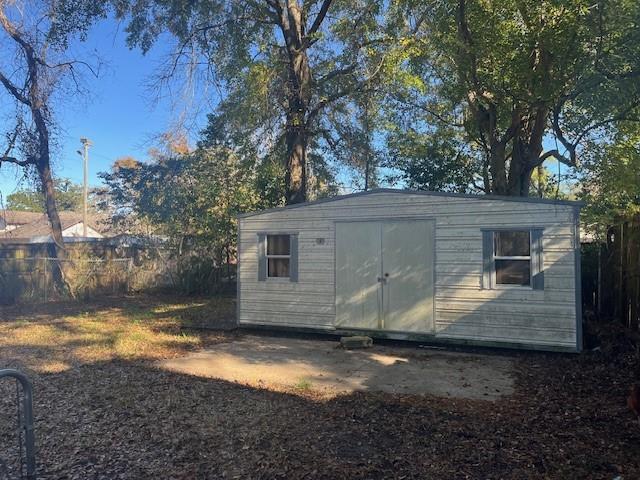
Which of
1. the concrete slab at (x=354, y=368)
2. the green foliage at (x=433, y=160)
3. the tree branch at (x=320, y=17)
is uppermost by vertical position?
the tree branch at (x=320, y=17)

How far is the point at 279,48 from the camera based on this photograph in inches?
525

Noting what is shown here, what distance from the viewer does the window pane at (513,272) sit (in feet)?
25.3

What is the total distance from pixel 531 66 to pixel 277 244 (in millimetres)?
6105

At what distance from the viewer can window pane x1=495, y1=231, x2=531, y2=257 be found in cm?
771

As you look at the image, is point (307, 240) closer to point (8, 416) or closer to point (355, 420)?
point (355, 420)

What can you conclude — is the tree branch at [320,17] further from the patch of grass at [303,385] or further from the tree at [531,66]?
the patch of grass at [303,385]

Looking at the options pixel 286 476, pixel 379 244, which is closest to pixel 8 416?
pixel 286 476

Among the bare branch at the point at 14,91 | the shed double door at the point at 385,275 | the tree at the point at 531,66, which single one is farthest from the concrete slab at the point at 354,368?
the bare branch at the point at 14,91

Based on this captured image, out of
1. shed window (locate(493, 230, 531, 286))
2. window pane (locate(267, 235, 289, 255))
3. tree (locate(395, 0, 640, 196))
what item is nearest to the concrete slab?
shed window (locate(493, 230, 531, 286))

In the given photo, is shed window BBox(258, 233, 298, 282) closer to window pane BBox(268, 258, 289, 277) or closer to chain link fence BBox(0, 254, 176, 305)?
window pane BBox(268, 258, 289, 277)

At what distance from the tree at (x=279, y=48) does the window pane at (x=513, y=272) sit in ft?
20.3

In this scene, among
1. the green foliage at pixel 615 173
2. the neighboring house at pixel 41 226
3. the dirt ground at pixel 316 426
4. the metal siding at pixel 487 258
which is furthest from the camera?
the neighboring house at pixel 41 226

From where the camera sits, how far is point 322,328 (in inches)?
364

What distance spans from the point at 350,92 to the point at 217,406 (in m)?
9.62
